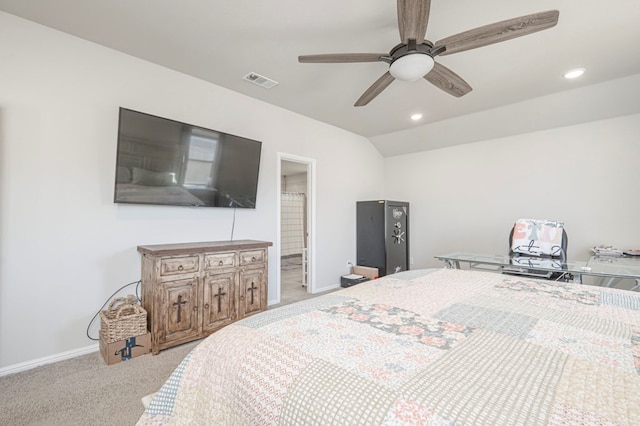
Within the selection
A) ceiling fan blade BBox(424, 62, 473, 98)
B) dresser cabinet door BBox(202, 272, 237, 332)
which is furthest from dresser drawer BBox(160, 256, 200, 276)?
ceiling fan blade BBox(424, 62, 473, 98)

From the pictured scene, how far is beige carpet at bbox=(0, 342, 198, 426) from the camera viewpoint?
165 centimetres

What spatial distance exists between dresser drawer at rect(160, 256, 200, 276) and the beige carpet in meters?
0.68

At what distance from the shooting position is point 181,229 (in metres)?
2.97

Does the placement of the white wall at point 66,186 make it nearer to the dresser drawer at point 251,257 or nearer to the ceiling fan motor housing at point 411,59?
the dresser drawer at point 251,257

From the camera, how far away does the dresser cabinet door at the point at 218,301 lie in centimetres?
264

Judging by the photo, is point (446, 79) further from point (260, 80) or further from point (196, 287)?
point (196, 287)

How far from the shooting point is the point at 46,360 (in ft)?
7.37

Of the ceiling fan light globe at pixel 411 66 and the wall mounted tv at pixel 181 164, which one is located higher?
the ceiling fan light globe at pixel 411 66

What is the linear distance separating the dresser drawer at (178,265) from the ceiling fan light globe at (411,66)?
7.49 ft

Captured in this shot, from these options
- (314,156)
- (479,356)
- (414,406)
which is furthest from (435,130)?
(414,406)

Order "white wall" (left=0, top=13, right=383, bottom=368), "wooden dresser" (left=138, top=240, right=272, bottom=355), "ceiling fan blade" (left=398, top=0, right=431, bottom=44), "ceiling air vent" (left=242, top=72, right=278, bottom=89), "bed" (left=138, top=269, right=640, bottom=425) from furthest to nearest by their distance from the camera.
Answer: "ceiling air vent" (left=242, top=72, right=278, bottom=89) < "wooden dresser" (left=138, top=240, right=272, bottom=355) < "white wall" (left=0, top=13, right=383, bottom=368) < "ceiling fan blade" (left=398, top=0, right=431, bottom=44) < "bed" (left=138, top=269, right=640, bottom=425)

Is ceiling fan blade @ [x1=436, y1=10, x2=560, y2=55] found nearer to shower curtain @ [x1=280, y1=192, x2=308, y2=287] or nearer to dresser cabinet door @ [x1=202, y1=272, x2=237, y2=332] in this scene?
dresser cabinet door @ [x1=202, y1=272, x2=237, y2=332]

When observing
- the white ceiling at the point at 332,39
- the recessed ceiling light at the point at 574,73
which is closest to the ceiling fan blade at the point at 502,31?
the white ceiling at the point at 332,39

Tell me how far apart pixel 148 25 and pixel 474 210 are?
4803 mm
